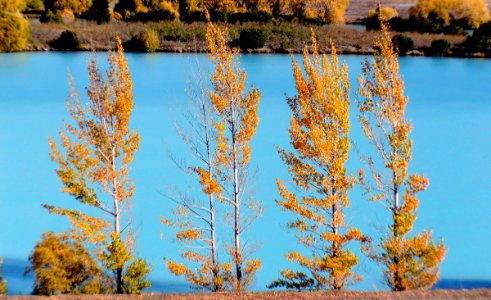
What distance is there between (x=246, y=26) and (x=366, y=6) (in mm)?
11464

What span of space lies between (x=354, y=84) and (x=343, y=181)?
548 inches

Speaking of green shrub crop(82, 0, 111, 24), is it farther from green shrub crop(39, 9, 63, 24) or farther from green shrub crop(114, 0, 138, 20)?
green shrub crop(39, 9, 63, 24)

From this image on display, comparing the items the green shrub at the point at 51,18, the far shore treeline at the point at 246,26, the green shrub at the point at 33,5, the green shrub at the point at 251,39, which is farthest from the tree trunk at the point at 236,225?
the green shrub at the point at 33,5

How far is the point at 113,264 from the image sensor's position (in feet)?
38.5

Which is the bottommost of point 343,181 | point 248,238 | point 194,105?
point 248,238

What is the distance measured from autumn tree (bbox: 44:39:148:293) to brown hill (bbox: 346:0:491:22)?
108 ft

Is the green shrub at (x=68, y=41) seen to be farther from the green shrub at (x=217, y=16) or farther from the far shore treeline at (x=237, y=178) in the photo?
the far shore treeline at (x=237, y=178)

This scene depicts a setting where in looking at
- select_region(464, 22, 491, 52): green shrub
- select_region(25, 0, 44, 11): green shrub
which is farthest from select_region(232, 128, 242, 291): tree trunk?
select_region(25, 0, 44, 11): green shrub

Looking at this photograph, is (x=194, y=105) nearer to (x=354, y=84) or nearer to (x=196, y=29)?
(x=354, y=84)

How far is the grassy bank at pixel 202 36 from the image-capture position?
3622 centimetres

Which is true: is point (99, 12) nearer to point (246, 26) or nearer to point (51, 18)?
point (51, 18)

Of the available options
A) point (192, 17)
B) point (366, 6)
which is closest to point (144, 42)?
point (192, 17)

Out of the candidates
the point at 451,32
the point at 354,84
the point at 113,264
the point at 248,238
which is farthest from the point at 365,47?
the point at 113,264

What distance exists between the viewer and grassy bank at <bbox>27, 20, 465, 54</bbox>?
36219 mm
